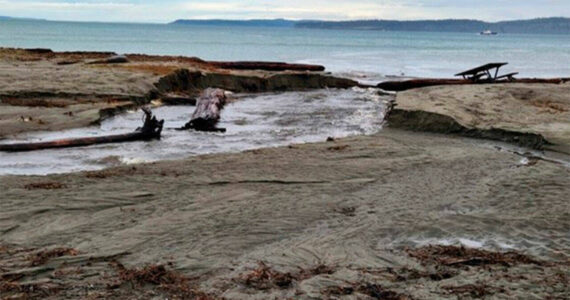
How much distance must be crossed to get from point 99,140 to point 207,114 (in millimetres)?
4121

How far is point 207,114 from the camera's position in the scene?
15.5 meters

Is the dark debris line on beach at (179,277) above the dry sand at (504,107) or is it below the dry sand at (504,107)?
below

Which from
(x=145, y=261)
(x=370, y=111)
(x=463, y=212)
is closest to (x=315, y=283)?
(x=145, y=261)

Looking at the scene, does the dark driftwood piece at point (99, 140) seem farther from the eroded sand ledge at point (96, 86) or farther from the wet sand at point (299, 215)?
the wet sand at point (299, 215)

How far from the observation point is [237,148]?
1213 centimetres

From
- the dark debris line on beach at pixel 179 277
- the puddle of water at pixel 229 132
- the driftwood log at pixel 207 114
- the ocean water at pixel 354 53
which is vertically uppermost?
the ocean water at pixel 354 53

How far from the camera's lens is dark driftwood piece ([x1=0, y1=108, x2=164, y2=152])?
1094cm

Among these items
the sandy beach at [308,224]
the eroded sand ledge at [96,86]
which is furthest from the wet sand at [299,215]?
the eroded sand ledge at [96,86]

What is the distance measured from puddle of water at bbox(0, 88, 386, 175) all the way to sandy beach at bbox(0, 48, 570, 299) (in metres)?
1.03

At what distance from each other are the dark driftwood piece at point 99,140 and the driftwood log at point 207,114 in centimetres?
152

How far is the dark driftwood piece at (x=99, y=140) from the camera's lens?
1094 centimetres

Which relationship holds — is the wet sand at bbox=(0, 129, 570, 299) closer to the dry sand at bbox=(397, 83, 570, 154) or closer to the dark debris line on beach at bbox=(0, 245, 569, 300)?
the dark debris line on beach at bbox=(0, 245, 569, 300)

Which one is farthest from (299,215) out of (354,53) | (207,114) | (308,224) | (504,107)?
(354,53)

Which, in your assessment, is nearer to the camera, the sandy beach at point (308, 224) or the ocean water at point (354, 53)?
the sandy beach at point (308, 224)
